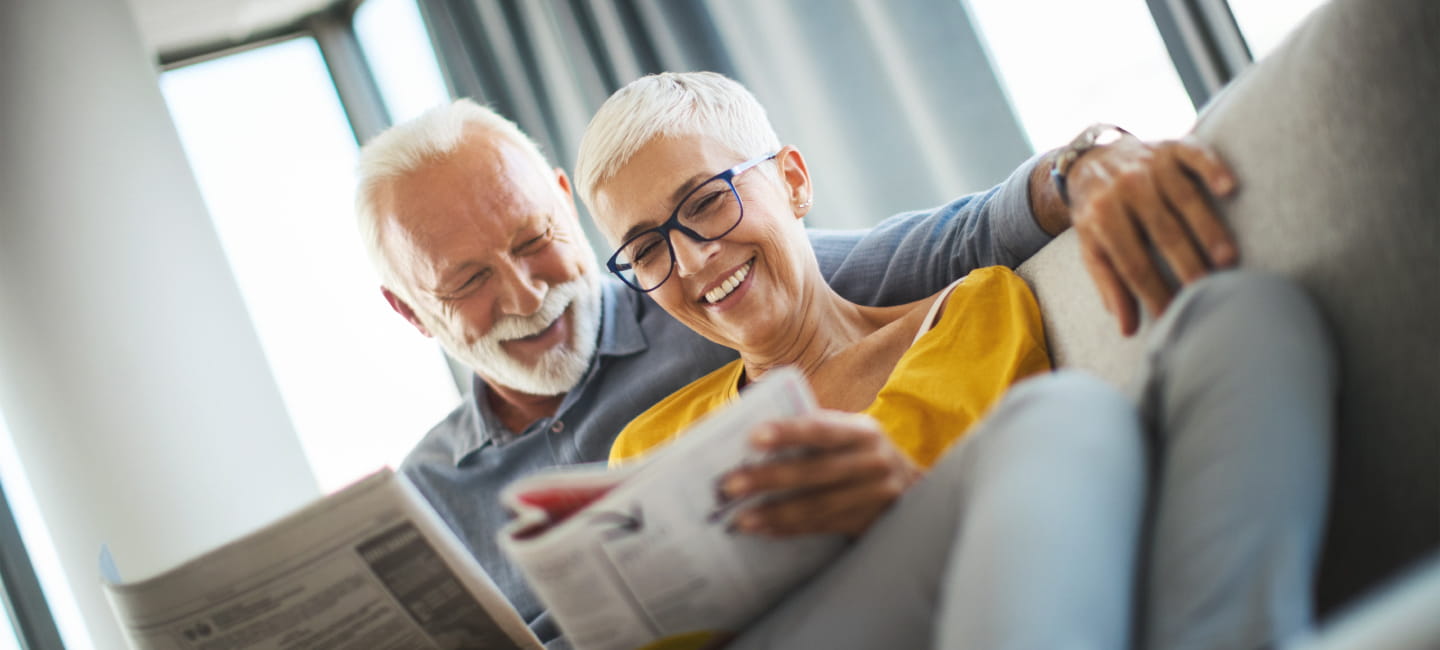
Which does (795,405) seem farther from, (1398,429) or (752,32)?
(752,32)

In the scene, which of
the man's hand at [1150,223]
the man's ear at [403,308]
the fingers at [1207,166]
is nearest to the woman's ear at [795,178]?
the man's hand at [1150,223]

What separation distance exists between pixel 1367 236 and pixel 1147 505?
28 centimetres

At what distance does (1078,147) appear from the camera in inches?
46.4

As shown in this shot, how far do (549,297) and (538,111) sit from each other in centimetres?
151

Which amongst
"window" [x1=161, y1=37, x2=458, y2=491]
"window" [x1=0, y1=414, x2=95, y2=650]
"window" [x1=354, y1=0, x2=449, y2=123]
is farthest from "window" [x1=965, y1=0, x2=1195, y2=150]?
"window" [x1=0, y1=414, x2=95, y2=650]

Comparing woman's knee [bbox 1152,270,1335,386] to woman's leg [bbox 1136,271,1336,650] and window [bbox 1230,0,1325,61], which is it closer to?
woman's leg [bbox 1136,271,1336,650]

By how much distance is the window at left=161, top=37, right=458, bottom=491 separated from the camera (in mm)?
3984

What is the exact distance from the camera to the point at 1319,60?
0.81m

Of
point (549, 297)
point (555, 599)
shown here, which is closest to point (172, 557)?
point (549, 297)

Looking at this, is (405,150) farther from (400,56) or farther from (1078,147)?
(400,56)

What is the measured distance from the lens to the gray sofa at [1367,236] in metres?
0.72

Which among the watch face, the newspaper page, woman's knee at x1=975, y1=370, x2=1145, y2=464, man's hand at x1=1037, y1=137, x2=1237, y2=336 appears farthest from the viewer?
the watch face

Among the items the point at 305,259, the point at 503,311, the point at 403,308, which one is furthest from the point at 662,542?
the point at 305,259

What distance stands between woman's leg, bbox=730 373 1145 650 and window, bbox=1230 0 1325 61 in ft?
4.90
